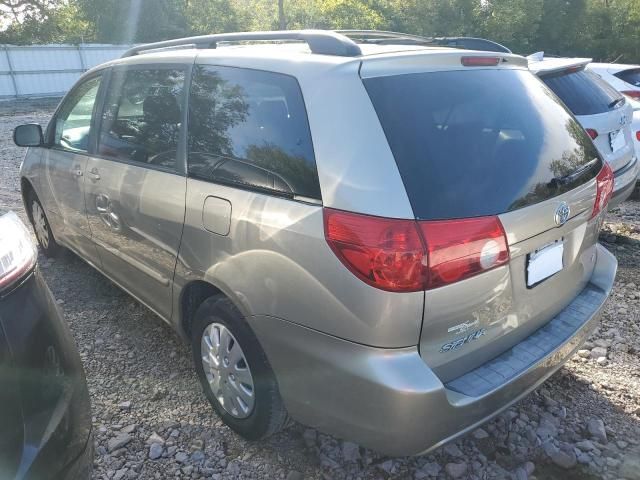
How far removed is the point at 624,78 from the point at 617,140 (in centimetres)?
274

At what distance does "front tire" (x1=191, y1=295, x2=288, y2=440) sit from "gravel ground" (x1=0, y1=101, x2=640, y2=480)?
170mm

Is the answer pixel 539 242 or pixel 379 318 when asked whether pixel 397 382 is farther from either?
pixel 539 242

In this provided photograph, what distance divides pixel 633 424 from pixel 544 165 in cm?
144

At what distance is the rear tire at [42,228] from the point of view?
14.7 ft

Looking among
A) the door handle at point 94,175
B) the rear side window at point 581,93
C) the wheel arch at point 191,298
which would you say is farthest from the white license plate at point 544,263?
the rear side window at point 581,93

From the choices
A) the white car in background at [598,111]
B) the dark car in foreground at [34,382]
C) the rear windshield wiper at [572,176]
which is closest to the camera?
the dark car in foreground at [34,382]

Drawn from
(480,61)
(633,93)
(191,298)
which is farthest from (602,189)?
(633,93)

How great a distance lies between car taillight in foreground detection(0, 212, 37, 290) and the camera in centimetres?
154

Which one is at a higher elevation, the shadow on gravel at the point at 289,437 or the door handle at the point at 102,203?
the door handle at the point at 102,203

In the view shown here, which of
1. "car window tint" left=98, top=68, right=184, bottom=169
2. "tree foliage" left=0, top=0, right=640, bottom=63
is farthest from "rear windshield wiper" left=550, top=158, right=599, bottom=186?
"tree foliage" left=0, top=0, right=640, bottom=63

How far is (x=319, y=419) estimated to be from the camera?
2.00 meters

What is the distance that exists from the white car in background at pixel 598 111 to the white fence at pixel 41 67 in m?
21.0

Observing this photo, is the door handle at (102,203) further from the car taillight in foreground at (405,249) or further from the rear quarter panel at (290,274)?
the car taillight in foreground at (405,249)

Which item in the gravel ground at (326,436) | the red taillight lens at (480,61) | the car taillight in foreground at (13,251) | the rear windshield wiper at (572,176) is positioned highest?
the red taillight lens at (480,61)
